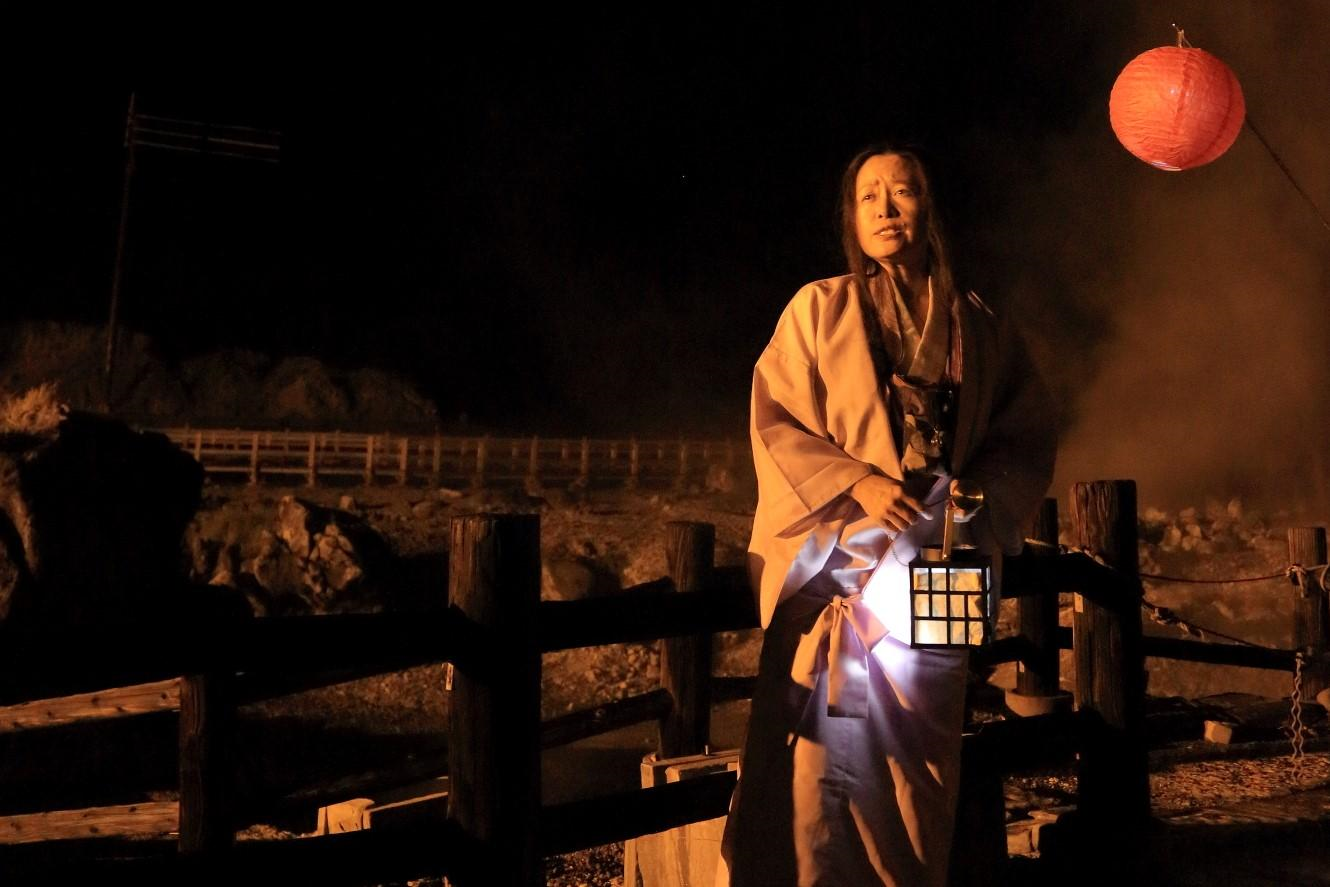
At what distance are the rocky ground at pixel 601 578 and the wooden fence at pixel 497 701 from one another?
2.19 metres

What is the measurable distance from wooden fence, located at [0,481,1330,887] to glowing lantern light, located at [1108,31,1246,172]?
496cm

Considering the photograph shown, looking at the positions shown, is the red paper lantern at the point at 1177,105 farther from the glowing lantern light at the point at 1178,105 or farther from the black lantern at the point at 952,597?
the black lantern at the point at 952,597

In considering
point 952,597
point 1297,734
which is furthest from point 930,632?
point 1297,734

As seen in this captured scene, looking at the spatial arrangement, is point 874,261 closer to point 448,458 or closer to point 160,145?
point 448,458

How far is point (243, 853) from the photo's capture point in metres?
2.08

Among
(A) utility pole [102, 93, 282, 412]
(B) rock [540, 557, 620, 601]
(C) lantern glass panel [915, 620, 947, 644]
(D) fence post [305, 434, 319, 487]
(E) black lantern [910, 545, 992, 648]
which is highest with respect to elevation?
(A) utility pole [102, 93, 282, 412]

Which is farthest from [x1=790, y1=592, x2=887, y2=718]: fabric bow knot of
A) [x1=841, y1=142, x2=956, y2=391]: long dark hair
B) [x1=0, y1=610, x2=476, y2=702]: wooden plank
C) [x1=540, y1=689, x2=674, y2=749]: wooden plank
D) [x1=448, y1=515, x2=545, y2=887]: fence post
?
[x1=540, y1=689, x2=674, y2=749]: wooden plank

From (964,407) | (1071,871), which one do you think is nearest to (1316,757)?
(1071,871)

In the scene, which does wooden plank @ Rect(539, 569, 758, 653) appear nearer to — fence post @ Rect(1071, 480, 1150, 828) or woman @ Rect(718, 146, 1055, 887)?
woman @ Rect(718, 146, 1055, 887)

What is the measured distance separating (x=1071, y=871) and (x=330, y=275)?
1293 inches

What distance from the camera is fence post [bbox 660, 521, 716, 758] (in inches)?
187

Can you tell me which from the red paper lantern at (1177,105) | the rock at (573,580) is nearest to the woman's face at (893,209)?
the red paper lantern at (1177,105)

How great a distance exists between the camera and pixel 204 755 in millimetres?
3719

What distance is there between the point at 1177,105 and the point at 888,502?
21.1 ft
